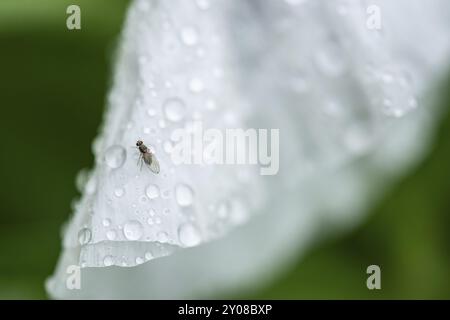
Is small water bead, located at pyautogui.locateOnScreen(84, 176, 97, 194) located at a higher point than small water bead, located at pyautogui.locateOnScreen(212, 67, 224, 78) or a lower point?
lower

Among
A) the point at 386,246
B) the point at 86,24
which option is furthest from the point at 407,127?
the point at 86,24

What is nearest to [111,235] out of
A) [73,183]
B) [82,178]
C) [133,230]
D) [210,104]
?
[133,230]

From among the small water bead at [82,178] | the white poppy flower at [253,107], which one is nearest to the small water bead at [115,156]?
the white poppy flower at [253,107]

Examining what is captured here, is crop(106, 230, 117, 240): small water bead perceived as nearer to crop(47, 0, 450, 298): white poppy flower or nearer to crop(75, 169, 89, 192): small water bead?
crop(47, 0, 450, 298): white poppy flower

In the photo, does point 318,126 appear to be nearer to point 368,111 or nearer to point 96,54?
point 368,111

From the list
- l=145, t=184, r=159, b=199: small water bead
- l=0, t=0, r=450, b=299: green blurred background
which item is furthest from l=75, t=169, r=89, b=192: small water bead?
l=145, t=184, r=159, b=199: small water bead

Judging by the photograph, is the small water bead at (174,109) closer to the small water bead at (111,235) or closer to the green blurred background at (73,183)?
the small water bead at (111,235)
